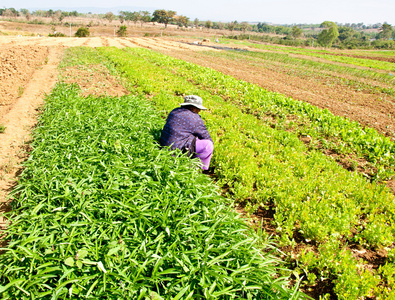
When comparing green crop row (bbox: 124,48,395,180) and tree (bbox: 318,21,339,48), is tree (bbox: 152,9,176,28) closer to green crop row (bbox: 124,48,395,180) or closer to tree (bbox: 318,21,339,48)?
tree (bbox: 318,21,339,48)

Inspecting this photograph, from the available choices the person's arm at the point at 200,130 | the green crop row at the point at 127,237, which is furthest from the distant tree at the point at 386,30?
the green crop row at the point at 127,237

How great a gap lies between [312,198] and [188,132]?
2294mm

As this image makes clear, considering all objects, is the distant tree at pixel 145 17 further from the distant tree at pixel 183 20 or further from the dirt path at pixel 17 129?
the dirt path at pixel 17 129

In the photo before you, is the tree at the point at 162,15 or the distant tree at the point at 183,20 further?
the distant tree at the point at 183,20

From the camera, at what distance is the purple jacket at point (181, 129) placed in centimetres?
434

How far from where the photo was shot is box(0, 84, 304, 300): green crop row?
209 centimetres

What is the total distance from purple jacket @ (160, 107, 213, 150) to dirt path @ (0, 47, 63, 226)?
7.53 feet

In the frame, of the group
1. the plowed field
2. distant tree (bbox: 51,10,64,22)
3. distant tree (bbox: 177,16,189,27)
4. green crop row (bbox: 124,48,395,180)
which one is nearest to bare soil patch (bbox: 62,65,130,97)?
the plowed field

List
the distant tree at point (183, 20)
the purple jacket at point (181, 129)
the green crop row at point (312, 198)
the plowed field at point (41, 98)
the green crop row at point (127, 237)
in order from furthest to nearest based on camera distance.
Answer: the distant tree at point (183, 20)
the plowed field at point (41, 98)
the purple jacket at point (181, 129)
the green crop row at point (312, 198)
the green crop row at point (127, 237)

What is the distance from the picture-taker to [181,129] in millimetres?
4367

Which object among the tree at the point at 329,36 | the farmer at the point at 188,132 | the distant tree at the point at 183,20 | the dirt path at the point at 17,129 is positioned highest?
the distant tree at the point at 183,20

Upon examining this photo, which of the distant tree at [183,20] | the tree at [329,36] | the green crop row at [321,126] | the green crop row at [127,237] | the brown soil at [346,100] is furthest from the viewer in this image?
the distant tree at [183,20]

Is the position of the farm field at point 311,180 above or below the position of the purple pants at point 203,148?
below

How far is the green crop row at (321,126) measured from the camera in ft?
20.2
